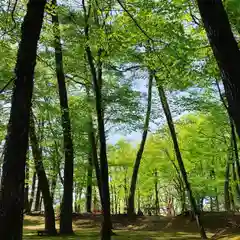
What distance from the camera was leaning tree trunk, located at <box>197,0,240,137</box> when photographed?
10.6 feet

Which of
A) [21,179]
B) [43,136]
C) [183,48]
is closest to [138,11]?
[183,48]

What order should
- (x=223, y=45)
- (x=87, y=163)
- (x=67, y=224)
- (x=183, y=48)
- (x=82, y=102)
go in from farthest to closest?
(x=87, y=163)
(x=82, y=102)
(x=67, y=224)
(x=183, y=48)
(x=223, y=45)

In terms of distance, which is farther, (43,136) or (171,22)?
(43,136)

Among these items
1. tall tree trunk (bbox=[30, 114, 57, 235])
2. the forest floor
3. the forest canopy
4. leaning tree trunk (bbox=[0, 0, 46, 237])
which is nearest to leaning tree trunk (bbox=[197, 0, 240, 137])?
the forest canopy

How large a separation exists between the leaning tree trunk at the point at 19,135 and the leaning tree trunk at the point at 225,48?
2.17m

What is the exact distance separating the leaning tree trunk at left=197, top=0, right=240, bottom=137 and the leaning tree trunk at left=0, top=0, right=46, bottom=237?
7.11 ft

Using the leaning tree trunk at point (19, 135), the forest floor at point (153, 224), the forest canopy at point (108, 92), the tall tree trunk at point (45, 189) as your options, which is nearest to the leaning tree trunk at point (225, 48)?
the forest canopy at point (108, 92)

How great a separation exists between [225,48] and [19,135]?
2506mm

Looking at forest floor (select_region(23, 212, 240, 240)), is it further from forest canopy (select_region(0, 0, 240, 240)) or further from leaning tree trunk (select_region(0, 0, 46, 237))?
leaning tree trunk (select_region(0, 0, 46, 237))

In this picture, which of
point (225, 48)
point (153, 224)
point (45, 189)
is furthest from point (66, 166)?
point (225, 48)

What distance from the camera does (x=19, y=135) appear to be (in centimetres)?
397

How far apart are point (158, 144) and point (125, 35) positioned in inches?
713

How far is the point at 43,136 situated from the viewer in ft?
48.9

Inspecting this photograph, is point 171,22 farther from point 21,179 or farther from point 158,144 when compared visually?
point 158,144
